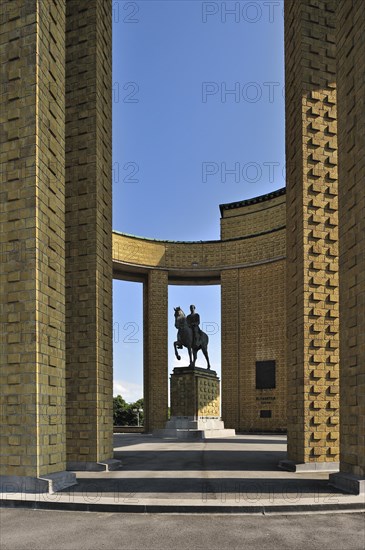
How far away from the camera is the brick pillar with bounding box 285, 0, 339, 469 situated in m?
10.7

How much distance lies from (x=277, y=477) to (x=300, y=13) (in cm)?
947

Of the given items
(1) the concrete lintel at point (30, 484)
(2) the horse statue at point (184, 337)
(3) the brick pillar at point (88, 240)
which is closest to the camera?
(1) the concrete lintel at point (30, 484)

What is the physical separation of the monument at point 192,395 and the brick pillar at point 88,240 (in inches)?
547

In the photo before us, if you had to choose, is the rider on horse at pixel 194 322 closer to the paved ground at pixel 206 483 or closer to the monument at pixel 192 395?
the monument at pixel 192 395

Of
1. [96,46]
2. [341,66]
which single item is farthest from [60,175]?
[341,66]

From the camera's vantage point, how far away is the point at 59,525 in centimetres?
637

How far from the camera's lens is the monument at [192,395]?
25.0 meters

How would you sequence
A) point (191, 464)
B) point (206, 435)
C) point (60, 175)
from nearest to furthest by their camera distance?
point (60, 175), point (191, 464), point (206, 435)

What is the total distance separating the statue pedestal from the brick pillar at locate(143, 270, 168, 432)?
4081 millimetres

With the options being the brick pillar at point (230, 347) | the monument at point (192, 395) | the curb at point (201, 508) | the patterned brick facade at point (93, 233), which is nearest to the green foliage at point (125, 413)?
the brick pillar at point (230, 347)

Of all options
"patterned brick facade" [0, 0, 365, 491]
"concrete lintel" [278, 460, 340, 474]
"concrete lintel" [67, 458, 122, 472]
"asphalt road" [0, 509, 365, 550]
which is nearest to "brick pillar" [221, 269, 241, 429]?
"patterned brick facade" [0, 0, 365, 491]

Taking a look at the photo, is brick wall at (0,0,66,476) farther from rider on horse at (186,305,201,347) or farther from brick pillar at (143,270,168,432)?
brick pillar at (143,270,168,432)

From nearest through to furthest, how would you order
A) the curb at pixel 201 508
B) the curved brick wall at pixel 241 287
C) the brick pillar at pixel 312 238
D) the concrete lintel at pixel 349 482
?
1. the curb at pixel 201 508
2. the concrete lintel at pixel 349 482
3. the brick pillar at pixel 312 238
4. the curved brick wall at pixel 241 287

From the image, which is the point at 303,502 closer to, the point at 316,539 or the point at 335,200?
the point at 316,539
